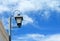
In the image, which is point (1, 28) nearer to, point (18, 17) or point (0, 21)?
point (0, 21)

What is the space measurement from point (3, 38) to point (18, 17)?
A: 12952mm

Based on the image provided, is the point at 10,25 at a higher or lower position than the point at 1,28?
lower

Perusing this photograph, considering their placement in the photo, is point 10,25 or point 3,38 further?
point 3,38

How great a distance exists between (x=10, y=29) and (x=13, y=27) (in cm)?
32

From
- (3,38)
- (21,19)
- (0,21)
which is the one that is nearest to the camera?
(21,19)

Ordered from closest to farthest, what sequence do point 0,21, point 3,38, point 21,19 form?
point 21,19 → point 0,21 → point 3,38

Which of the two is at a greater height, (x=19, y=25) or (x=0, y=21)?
(x=0, y=21)

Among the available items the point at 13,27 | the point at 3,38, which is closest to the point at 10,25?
the point at 13,27

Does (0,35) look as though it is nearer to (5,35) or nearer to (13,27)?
(5,35)

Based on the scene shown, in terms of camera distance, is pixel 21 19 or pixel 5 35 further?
pixel 5 35

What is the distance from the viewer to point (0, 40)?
969 inches

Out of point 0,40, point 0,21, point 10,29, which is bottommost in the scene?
point 10,29

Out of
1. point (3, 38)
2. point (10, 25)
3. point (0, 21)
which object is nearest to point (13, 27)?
point (10, 25)

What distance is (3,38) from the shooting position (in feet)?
85.0
